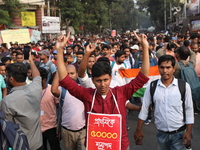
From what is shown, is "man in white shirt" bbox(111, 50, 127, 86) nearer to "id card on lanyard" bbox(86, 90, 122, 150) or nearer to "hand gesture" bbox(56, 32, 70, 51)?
"hand gesture" bbox(56, 32, 70, 51)

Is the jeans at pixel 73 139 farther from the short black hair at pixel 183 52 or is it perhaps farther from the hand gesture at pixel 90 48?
the short black hair at pixel 183 52

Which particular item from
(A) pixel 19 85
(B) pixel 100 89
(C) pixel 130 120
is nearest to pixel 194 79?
(C) pixel 130 120

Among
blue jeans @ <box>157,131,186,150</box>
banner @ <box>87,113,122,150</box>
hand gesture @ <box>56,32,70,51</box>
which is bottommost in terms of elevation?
blue jeans @ <box>157,131,186,150</box>

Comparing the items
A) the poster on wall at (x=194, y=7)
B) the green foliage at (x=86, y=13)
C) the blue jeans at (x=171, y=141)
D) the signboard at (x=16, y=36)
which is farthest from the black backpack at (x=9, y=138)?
the poster on wall at (x=194, y=7)

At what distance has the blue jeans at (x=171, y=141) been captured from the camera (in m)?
3.11

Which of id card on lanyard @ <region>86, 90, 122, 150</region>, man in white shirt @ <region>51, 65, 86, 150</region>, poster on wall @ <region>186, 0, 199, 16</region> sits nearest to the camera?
id card on lanyard @ <region>86, 90, 122, 150</region>

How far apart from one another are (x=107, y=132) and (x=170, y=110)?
37.8 inches

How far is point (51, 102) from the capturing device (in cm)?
368

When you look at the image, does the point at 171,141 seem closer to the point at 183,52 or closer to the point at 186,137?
the point at 186,137

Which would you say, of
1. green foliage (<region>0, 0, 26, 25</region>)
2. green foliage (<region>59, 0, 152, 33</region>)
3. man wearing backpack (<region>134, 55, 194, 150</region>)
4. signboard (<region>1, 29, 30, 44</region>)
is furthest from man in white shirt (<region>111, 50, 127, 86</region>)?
green foliage (<region>59, 0, 152, 33</region>)

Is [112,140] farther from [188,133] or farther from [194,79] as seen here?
[194,79]

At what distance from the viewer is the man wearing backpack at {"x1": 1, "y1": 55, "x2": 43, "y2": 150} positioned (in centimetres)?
282

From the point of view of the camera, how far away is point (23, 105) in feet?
9.45

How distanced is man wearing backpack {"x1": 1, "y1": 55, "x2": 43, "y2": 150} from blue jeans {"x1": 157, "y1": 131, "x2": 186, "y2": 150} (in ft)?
4.78
